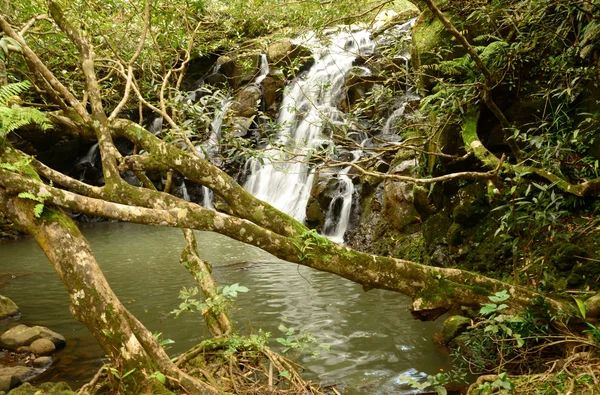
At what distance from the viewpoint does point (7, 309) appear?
7.22 m

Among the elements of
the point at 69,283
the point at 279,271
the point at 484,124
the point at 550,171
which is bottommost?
the point at 279,271

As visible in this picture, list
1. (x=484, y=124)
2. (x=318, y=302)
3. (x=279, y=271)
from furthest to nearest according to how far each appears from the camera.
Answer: (x=279, y=271) → (x=318, y=302) → (x=484, y=124)

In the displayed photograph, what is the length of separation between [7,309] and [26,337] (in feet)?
5.38

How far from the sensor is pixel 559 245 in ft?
16.0

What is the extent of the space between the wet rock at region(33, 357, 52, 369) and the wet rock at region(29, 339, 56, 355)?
151 millimetres

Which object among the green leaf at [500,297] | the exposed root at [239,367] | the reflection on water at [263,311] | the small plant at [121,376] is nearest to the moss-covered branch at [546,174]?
the green leaf at [500,297]

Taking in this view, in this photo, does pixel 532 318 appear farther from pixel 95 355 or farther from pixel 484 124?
pixel 95 355

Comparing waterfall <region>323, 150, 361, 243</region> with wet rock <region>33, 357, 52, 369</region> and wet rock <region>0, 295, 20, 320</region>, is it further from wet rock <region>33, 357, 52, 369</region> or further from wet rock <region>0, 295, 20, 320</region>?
Answer: wet rock <region>33, 357, 52, 369</region>

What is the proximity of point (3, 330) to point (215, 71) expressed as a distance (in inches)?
568

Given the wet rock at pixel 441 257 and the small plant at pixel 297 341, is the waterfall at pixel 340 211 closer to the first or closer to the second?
the wet rock at pixel 441 257

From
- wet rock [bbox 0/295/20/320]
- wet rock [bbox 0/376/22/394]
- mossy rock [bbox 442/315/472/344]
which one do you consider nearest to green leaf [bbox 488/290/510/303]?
mossy rock [bbox 442/315/472/344]

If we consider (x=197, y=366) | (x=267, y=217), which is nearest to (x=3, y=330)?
(x=197, y=366)

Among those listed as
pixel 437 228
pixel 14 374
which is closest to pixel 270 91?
pixel 437 228

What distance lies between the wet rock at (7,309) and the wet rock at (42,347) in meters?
1.76
